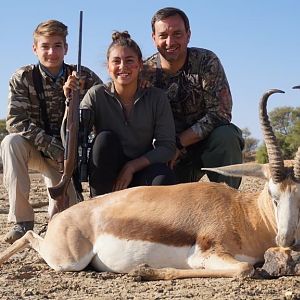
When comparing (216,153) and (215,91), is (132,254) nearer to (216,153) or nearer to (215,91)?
(216,153)

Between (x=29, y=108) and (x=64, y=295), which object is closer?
(x=64, y=295)

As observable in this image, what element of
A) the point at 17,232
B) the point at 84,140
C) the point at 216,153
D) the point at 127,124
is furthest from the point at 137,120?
the point at 17,232

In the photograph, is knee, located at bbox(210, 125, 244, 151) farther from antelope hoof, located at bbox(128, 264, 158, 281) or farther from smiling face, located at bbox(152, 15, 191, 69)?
antelope hoof, located at bbox(128, 264, 158, 281)

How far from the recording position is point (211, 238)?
4.95 metres

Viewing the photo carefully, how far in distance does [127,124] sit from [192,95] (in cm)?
114

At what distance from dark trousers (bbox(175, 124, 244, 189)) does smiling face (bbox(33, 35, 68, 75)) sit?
1.70m

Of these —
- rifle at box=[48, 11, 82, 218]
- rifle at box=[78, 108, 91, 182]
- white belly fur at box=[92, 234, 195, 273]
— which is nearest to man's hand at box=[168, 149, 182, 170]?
rifle at box=[78, 108, 91, 182]

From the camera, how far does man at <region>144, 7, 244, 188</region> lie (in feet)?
23.9

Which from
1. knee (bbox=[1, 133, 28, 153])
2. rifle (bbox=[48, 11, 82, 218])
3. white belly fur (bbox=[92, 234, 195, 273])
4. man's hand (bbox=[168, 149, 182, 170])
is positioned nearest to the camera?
white belly fur (bbox=[92, 234, 195, 273])

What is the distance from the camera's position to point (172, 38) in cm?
732

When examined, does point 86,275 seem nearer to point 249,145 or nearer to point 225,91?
point 225,91

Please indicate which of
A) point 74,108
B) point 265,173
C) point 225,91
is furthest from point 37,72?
point 265,173

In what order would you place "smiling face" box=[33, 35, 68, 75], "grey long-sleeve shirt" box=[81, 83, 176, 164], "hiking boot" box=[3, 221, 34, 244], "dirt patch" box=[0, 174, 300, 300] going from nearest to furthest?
"dirt patch" box=[0, 174, 300, 300]
"grey long-sleeve shirt" box=[81, 83, 176, 164]
"hiking boot" box=[3, 221, 34, 244]
"smiling face" box=[33, 35, 68, 75]

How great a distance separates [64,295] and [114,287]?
36 centimetres
